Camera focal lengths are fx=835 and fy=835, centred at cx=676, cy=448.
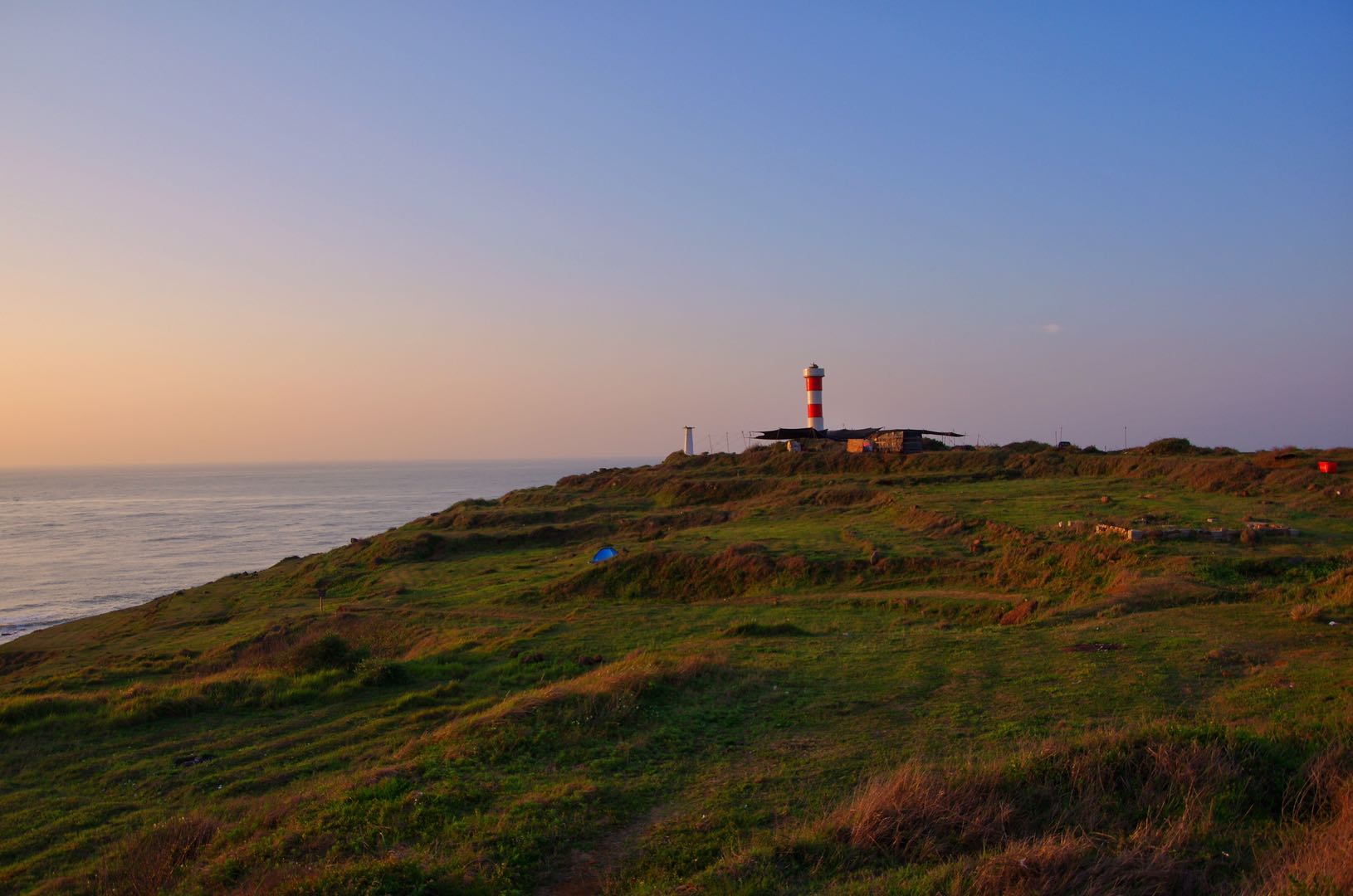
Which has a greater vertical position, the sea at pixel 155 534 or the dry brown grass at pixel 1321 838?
the dry brown grass at pixel 1321 838

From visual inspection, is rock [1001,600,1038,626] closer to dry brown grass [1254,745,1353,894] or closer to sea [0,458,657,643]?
dry brown grass [1254,745,1353,894]

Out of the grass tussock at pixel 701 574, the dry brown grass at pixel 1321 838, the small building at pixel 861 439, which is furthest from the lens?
the small building at pixel 861 439

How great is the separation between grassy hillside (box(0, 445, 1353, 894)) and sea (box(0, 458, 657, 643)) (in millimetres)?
22866

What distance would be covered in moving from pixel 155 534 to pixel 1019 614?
83047 millimetres

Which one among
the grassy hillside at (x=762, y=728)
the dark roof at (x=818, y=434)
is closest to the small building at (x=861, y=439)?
the dark roof at (x=818, y=434)

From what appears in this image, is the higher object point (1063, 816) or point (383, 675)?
point (1063, 816)

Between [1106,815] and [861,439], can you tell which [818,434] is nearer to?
[861,439]

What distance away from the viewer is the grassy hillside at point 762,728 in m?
6.84

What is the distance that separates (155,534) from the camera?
259 ft

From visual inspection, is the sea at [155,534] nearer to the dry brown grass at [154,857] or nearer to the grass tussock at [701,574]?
the grass tussock at [701,574]

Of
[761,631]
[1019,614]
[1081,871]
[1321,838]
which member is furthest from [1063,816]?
[1019,614]

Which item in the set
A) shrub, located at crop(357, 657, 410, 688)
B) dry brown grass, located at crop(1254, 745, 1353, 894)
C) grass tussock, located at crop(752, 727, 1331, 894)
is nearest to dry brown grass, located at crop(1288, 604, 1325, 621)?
grass tussock, located at crop(752, 727, 1331, 894)

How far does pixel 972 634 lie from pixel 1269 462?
87.5 feet

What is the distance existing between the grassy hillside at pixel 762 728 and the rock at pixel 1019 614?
9cm
